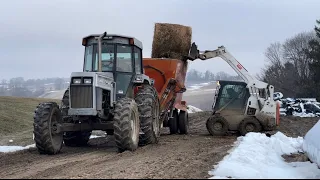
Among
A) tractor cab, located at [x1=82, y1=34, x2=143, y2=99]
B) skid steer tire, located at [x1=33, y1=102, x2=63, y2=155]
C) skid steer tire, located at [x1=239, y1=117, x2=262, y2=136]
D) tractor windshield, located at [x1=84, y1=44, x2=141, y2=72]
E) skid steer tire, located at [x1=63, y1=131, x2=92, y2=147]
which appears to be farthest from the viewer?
skid steer tire, located at [x1=239, y1=117, x2=262, y2=136]

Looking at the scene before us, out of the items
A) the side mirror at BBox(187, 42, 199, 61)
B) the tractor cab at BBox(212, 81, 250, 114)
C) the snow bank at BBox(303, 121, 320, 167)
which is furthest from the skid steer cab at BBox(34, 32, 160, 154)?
the tractor cab at BBox(212, 81, 250, 114)

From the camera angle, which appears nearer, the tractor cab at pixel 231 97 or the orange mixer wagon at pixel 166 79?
the orange mixer wagon at pixel 166 79

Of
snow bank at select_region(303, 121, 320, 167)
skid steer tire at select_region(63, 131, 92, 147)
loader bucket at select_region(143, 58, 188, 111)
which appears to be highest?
loader bucket at select_region(143, 58, 188, 111)

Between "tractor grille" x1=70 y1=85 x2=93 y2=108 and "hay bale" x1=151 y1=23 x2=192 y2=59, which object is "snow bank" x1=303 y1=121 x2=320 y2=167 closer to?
"tractor grille" x1=70 y1=85 x2=93 y2=108

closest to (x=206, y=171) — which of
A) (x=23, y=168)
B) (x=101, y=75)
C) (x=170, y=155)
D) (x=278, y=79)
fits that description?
(x=170, y=155)

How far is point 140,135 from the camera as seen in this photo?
39.9 feet

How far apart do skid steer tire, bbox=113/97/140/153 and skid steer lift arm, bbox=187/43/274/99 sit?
6689mm

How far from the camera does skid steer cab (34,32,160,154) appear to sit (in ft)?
35.7

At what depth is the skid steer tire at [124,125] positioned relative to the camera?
Result: 10.5 metres

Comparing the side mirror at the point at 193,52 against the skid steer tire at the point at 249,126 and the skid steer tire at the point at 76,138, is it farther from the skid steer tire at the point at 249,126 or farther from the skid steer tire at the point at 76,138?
the skid steer tire at the point at 76,138

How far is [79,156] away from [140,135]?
1.99m

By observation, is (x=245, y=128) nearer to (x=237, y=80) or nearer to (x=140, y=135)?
(x=237, y=80)

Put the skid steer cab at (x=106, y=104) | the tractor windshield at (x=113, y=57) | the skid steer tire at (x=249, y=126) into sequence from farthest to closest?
the skid steer tire at (x=249, y=126)
the tractor windshield at (x=113, y=57)
the skid steer cab at (x=106, y=104)

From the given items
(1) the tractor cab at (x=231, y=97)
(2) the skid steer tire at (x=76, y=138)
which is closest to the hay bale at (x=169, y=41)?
(1) the tractor cab at (x=231, y=97)
